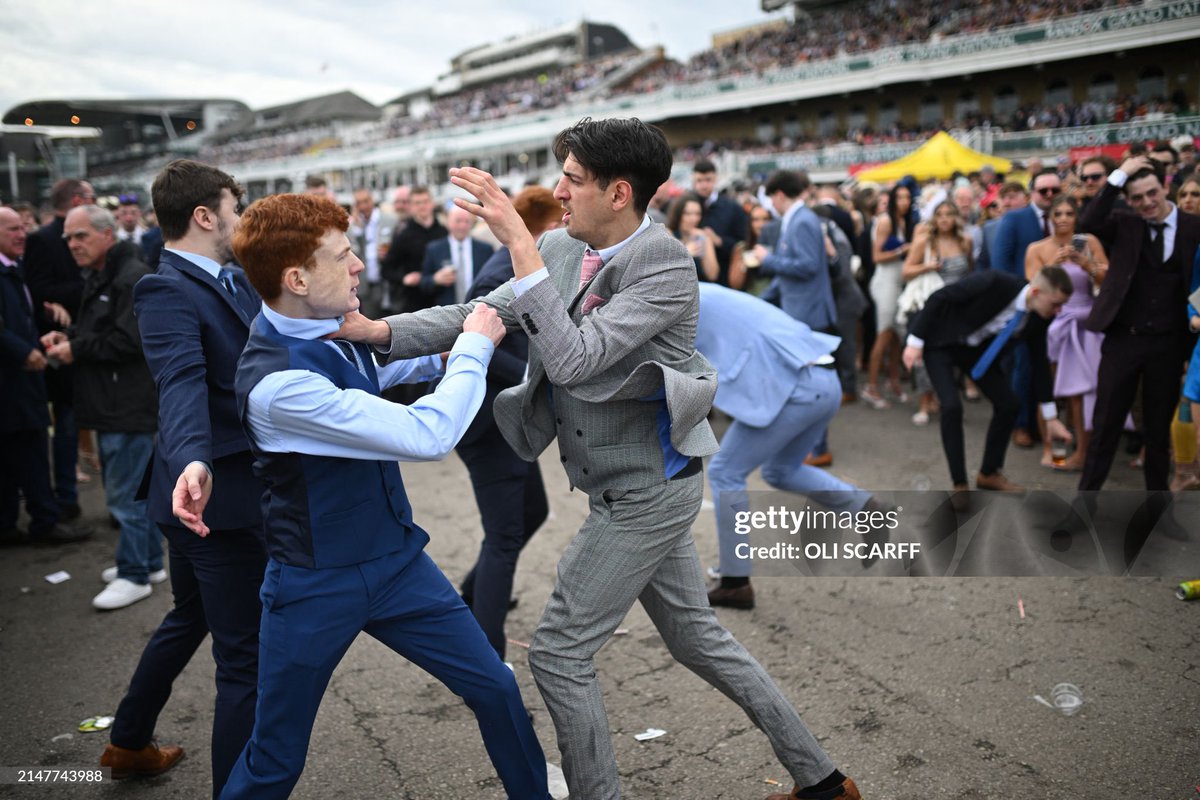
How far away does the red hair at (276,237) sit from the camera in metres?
1.96

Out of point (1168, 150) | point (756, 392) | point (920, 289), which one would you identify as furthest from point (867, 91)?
point (756, 392)

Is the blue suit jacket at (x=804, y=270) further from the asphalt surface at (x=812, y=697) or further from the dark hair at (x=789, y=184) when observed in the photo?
the asphalt surface at (x=812, y=697)

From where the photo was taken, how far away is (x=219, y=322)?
2664 mm

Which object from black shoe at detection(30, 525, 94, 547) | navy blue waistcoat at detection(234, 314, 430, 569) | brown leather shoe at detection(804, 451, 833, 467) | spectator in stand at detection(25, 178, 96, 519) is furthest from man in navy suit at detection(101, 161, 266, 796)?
brown leather shoe at detection(804, 451, 833, 467)

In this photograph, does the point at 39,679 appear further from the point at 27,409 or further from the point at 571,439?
the point at 571,439

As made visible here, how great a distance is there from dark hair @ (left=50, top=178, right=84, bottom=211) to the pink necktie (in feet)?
17.1

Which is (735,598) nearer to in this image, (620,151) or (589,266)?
(589,266)

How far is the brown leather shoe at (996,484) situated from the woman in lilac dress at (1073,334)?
86cm

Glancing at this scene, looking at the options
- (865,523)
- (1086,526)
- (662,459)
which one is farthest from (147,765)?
(1086,526)

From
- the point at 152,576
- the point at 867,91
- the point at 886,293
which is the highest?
the point at 867,91

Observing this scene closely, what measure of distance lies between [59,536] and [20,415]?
0.83 metres

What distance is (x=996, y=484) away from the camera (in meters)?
5.88

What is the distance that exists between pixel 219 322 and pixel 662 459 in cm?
146

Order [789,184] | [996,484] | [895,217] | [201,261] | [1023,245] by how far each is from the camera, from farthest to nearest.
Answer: [895,217], [1023,245], [789,184], [996,484], [201,261]
